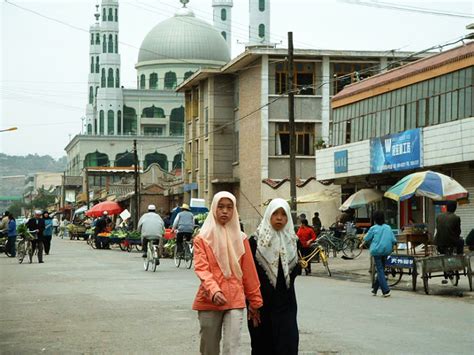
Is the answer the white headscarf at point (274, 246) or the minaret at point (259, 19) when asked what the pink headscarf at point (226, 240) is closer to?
the white headscarf at point (274, 246)

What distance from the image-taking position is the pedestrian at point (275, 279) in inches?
305

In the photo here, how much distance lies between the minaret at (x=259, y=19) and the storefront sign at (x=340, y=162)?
6184 centimetres

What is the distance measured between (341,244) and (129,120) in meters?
90.7

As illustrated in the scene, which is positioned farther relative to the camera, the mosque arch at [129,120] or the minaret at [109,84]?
the mosque arch at [129,120]

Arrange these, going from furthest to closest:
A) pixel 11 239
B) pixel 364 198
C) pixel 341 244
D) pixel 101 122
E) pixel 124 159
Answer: pixel 101 122 → pixel 124 159 → pixel 364 198 → pixel 11 239 → pixel 341 244

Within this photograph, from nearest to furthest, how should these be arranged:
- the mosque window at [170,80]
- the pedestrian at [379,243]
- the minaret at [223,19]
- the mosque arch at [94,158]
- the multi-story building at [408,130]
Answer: the pedestrian at [379,243]
the multi-story building at [408,130]
the mosque window at [170,80]
the mosque arch at [94,158]
the minaret at [223,19]

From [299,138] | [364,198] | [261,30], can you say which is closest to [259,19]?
[261,30]

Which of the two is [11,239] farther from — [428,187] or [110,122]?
→ [110,122]

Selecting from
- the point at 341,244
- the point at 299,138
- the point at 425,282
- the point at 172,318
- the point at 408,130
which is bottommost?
the point at 172,318

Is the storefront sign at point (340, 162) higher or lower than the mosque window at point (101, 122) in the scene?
lower

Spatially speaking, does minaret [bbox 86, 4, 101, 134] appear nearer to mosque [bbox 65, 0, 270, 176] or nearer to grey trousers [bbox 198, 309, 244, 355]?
mosque [bbox 65, 0, 270, 176]

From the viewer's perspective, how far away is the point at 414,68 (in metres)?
35.6

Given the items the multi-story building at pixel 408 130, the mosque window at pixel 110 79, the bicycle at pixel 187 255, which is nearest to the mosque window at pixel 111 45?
the mosque window at pixel 110 79

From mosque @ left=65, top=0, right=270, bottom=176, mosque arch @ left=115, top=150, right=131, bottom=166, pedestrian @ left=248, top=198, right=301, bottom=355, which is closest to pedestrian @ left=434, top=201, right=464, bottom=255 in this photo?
pedestrian @ left=248, top=198, right=301, bottom=355
